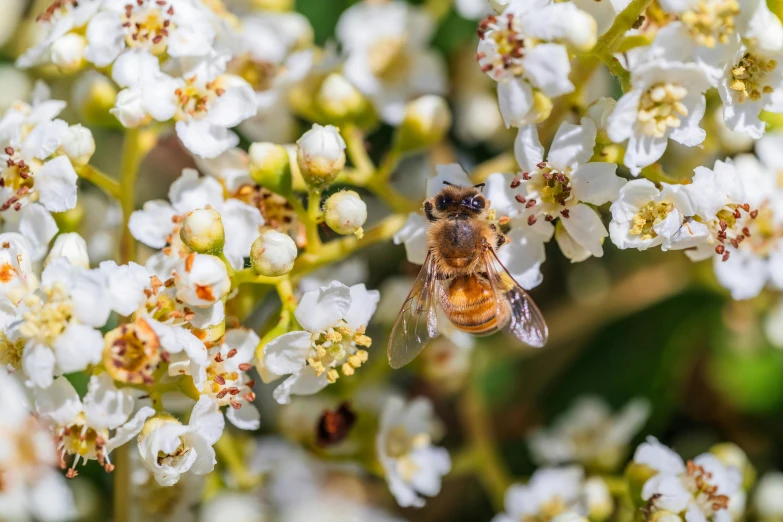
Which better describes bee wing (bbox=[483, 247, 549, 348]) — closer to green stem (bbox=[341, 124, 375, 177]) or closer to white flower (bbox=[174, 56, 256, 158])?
green stem (bbox=[341, 124, 375, 177])

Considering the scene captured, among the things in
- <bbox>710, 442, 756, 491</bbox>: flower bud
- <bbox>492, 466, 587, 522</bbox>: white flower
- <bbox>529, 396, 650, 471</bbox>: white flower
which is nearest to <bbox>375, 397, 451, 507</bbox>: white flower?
<bbox>492, 466, 587, 522</bbox>: white flower

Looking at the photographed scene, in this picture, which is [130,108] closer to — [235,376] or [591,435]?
[235,376]

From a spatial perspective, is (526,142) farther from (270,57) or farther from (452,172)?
(270,57)

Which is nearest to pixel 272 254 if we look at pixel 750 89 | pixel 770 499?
pixel 750 89

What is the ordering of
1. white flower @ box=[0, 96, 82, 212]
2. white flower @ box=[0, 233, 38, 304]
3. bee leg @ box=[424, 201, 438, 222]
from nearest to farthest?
white flower @ box=[0, 233, 38, 304]
white flower @ box=[0, 96, 82, 212]
bee leg @ box=[424, 201, 438, 222]

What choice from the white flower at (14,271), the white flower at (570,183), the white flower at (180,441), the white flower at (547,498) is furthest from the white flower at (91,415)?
the white flower at (547,498)
